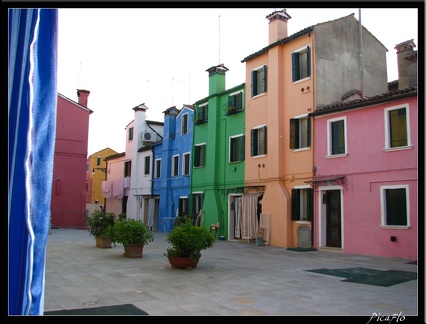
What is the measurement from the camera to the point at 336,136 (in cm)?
1562

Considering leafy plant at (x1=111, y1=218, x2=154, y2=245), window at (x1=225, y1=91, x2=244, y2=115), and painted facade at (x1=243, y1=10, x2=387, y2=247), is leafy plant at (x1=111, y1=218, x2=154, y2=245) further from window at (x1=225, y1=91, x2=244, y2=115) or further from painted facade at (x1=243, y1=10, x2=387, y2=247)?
window at (x1=225, y1=91, x2=244, y2=115)

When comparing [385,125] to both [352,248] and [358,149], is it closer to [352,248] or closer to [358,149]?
[358,149]

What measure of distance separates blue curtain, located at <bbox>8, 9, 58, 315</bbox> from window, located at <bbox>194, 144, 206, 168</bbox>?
19.8 m

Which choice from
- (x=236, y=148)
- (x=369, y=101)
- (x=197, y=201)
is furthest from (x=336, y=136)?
(x=197, y=201)

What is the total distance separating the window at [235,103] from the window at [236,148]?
54.2 inches

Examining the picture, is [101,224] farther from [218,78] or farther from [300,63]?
[218,78]

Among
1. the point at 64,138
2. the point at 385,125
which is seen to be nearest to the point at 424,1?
the point at 385,125

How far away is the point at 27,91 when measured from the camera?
3.78 meters

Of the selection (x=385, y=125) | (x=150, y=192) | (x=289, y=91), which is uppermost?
(x=289, y=91)

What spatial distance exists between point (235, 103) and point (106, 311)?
1669 cm

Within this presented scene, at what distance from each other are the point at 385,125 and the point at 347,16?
6856 mm

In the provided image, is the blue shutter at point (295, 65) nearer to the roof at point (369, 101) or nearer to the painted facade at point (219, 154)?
the roof at point (369, 101)

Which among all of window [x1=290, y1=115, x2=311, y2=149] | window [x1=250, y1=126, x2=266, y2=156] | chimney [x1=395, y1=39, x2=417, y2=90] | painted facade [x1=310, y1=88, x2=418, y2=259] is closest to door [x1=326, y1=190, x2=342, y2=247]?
painted facade [x1=310, y1=88, x2=418, y2=259]

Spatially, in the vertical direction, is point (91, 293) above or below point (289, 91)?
below
